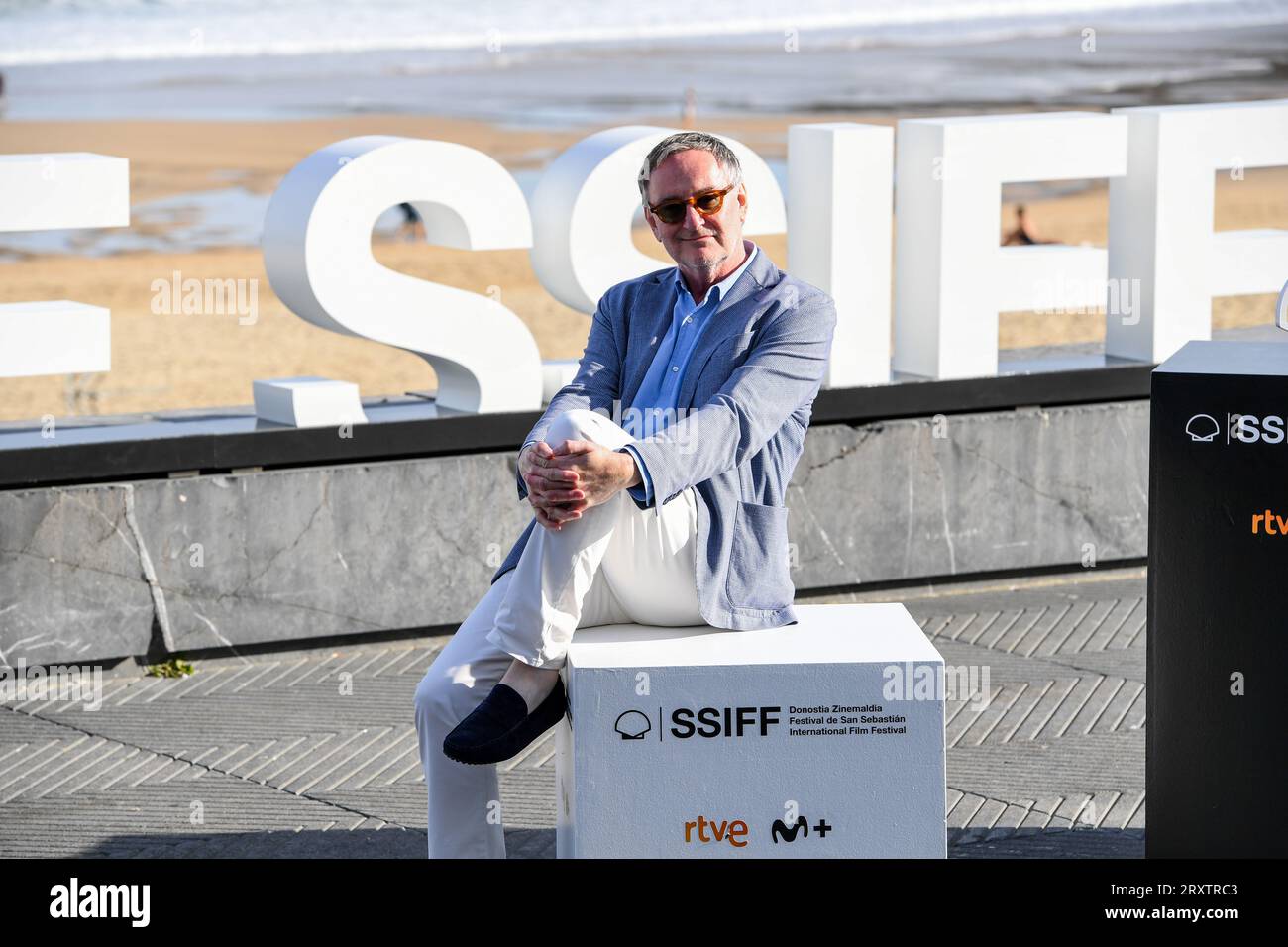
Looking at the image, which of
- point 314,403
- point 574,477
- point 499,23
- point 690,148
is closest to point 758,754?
point 574,477

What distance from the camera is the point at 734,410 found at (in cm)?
416

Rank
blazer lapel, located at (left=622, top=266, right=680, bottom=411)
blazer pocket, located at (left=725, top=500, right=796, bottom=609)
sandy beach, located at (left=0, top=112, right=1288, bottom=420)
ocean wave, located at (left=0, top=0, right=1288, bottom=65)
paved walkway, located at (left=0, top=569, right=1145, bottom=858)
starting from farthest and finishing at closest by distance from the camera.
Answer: ocean wave, located at (left=0, top=0, right=1288, bottom=65), sandy beach, located at (left=0, top=112, right=1288, bottom=420), paved walkway, located at (left=0, top=569, right=1145, bottom=858), blazer lapel, located at (left=622, top=266, right=680, bottom=411), blazer pocket, located at (left=725, top=500, right=796, bottom=609)

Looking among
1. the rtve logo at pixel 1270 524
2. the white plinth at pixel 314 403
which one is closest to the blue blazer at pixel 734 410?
the rtve logo at pixel 1270 524

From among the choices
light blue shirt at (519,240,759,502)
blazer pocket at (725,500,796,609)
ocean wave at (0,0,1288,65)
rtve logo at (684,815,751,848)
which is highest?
ocean wave at (0,0,1288,65)

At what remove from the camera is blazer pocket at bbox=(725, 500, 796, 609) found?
14.0 ft

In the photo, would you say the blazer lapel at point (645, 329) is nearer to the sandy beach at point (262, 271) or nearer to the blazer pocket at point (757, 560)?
the blazer pocket at point (757, 560)

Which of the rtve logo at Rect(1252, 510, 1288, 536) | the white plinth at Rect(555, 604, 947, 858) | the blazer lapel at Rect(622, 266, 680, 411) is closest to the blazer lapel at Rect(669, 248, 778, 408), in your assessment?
the blazer lapel at Rect(622, 266, 680, 411)

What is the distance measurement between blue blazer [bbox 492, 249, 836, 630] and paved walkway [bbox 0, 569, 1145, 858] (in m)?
1.08

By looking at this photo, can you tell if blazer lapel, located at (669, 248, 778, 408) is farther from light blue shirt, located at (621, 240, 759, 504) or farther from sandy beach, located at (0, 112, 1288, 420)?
sandy beach, located at (0, 112, 1288, 420)

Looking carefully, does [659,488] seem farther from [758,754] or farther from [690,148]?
[690,148]

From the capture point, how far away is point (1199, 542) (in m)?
4.19
